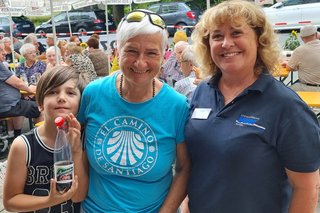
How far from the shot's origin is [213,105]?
5.60ft

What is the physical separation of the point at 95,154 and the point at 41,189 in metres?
0.32

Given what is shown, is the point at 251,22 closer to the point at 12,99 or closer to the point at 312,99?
the point at 312,99

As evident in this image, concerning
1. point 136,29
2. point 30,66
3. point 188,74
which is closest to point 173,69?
point 188,74

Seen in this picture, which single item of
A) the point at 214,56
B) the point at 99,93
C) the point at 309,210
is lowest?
the point at 309,210

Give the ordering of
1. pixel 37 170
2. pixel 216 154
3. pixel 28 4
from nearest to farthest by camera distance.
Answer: pixel 216 154, pixel 37 170, pixel 28 4

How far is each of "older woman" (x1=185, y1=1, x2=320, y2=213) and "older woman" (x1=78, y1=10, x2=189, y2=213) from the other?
127 millimetres

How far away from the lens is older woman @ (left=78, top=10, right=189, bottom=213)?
1604mm

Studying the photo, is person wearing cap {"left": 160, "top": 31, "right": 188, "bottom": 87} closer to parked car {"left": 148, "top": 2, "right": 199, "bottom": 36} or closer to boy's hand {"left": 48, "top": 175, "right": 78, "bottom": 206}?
boy's hand {"left": 48, "top": 175, "right": 78, "bottom": 206}

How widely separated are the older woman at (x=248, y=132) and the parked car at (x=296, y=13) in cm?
1367

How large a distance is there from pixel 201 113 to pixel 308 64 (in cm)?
513

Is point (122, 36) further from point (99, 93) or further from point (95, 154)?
point (95, 154)

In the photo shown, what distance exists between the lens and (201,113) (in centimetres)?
170

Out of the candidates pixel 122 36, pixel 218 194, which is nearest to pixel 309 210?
pixel 218 194

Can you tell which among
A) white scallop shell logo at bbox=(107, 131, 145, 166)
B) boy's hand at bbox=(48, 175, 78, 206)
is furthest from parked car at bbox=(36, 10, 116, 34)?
boy's hand at bbox=(48, 175, 78, 206)
